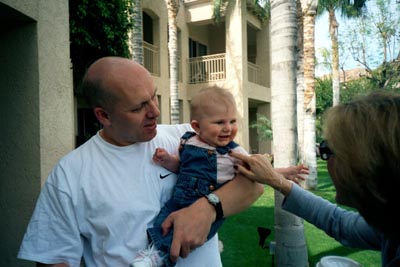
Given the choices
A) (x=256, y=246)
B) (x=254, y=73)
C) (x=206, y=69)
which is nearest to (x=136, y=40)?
(x=256, y=246)

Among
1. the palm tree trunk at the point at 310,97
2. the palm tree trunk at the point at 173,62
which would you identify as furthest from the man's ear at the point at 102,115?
the palm tree trunk at the point at 310,97

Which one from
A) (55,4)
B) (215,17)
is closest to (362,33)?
(215,17)

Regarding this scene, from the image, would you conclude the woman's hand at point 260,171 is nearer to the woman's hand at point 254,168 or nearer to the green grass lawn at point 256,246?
the woman's hand at point 254,168

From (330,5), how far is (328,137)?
61.1 ft

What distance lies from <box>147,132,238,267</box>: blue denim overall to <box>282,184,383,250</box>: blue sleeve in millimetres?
625

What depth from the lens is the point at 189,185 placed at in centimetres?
185

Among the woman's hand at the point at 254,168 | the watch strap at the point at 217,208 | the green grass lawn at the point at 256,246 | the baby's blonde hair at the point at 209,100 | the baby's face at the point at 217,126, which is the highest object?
the baby's blonde hair at the point at 209,100

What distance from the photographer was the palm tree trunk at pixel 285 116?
4.44 m

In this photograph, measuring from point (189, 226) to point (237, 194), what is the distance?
13.9 inches

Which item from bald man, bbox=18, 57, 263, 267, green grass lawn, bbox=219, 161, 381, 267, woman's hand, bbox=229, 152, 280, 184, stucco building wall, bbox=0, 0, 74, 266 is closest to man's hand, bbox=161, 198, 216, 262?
bald man, bbox=18, 57, 263, 267

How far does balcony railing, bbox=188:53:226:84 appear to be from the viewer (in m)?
17.7

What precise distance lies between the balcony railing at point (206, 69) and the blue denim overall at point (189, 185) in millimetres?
15974

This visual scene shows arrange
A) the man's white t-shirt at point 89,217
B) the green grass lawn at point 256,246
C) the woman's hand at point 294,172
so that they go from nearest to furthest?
the man's white t-shirt at point 89,217 < the woman's hand at point 294,172 < the green grass lawn at point 256,246

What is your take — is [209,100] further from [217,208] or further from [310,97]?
[310,97]
